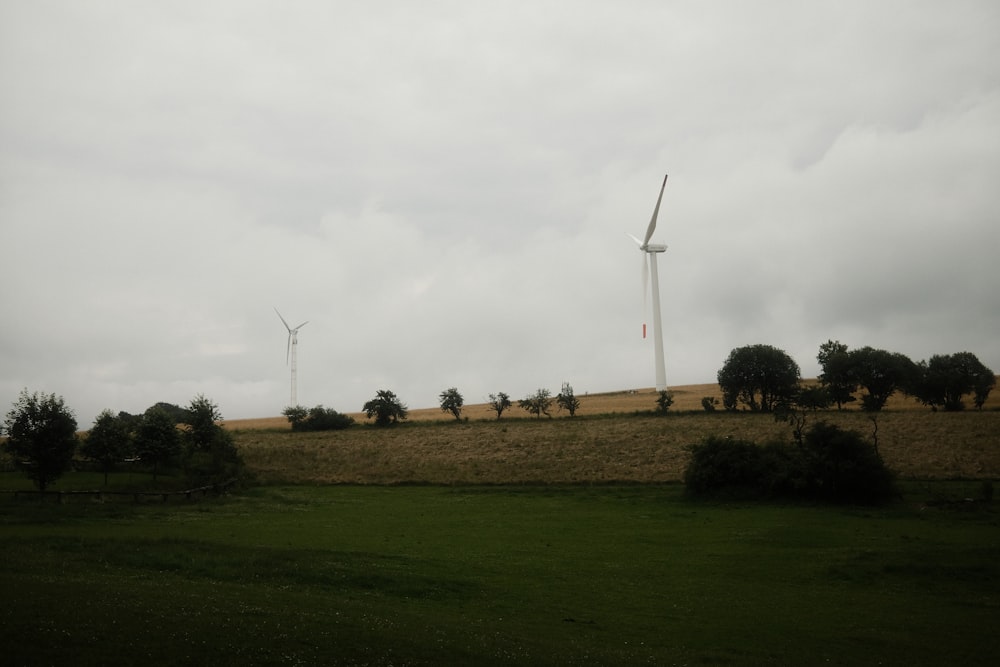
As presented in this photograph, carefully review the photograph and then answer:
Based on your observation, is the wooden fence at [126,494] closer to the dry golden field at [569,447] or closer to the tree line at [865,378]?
the dry golden field at [569,447]

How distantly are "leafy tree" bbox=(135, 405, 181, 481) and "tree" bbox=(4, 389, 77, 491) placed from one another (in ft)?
31.7

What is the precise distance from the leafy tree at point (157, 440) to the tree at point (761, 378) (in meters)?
77.0

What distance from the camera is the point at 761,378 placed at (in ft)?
347

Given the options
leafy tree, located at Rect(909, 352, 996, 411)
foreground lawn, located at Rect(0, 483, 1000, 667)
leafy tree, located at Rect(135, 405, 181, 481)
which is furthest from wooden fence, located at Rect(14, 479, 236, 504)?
leafy tree, located at Rect(909, 352, 996, 411)

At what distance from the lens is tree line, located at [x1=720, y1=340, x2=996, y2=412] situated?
105 meters

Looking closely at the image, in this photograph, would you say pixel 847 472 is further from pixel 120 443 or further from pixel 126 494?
pixel 120 443

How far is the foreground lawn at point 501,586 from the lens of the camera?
16016 mm

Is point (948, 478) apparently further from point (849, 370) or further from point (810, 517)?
point (849, 370)

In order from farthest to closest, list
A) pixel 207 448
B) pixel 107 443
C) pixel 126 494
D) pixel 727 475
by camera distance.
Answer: pixel 207 448, pixel 107 443, pixel 727 475, pixel 126 494

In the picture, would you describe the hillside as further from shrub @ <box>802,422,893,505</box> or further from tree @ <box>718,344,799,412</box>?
shrub @ <box>802,422,893,505</box>

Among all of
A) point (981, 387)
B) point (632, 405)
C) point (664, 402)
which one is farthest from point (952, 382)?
point (632, 405)

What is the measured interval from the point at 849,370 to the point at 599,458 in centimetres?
5836

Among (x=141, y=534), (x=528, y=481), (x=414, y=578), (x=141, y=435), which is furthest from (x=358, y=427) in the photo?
(x=414, y=578)

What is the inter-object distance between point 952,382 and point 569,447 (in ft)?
212
